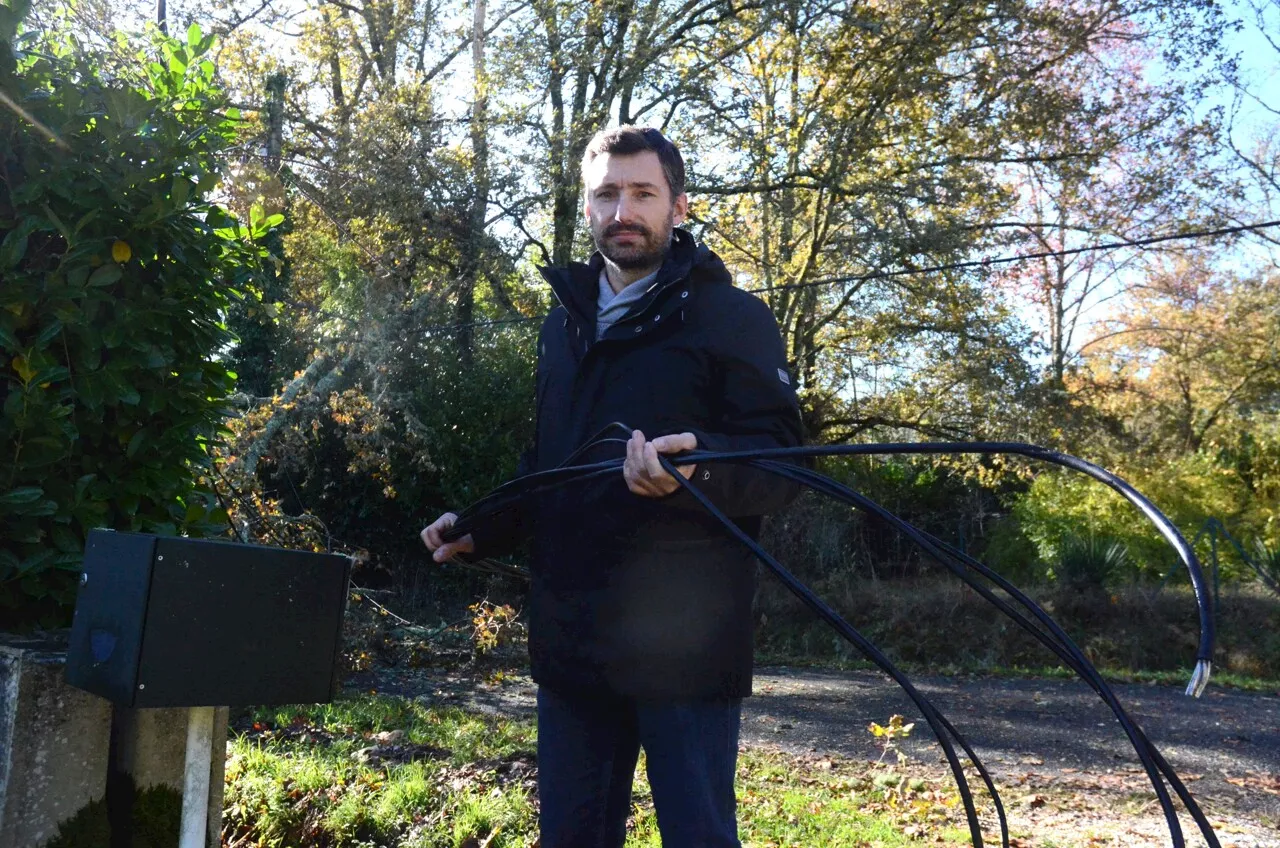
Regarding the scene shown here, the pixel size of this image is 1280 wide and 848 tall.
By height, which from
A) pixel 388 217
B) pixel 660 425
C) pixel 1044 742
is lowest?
pixel 1044 742

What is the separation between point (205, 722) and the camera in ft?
6.65

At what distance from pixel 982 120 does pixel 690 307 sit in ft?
39.7

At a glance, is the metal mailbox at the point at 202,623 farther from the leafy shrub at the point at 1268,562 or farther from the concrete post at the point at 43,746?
the leafy shrub at the point at 1268,562

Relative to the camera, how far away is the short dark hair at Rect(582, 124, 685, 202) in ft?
7.28

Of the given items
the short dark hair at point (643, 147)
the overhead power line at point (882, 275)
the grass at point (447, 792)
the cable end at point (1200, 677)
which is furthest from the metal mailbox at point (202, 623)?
the overhead power line at point (882, 275)

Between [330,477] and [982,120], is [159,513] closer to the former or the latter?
[330,477]

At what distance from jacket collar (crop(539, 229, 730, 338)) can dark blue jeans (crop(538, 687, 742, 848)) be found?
0.76 m

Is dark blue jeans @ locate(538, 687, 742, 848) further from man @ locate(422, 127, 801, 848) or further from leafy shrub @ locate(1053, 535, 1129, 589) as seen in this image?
leafy shrub @ locate(1053, 535, 1129, 589)

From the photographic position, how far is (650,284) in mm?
2188

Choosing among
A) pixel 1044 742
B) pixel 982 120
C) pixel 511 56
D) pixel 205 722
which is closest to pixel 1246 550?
pixel 982 120

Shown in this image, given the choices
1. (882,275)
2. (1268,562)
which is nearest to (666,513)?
(882,275)

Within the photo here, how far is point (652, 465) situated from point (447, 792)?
2806 mm

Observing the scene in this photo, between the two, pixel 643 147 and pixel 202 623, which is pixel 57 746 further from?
pixel 643 147

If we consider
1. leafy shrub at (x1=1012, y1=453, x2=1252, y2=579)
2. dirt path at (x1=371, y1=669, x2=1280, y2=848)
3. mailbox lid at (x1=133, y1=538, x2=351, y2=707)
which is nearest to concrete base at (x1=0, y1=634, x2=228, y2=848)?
mailbox lid at (x1=133, y1=538, x2=351, y2=707)
